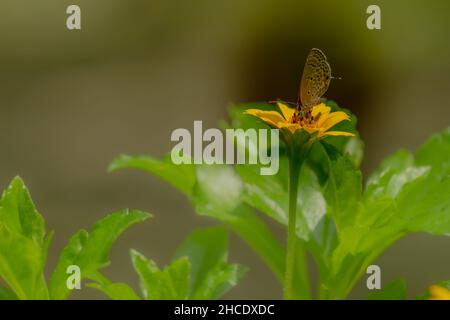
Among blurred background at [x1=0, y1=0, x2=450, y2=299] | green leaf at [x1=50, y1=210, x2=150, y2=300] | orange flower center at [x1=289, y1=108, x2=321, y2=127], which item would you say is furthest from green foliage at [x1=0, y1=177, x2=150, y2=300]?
blurred background at [x1=0, y1=0, x2=450, y2=299]

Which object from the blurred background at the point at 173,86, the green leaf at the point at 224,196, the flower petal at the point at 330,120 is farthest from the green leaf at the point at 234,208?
the blurred background at the point at 173,86

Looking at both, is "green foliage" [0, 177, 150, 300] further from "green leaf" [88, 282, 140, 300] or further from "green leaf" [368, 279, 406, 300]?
"green leaf" [368, 279, 406, 300]

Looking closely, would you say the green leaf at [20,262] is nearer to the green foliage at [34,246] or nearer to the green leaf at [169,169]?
the green foliage at [34,246]

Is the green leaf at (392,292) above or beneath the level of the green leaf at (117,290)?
beneath

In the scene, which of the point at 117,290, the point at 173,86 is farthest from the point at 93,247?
the point at 173,86

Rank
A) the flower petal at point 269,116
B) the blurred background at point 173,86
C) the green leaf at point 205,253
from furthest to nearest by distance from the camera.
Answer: the blurred background at point 173,86 → the green leaf at point 205,253 → the flower petal at point 269,116
